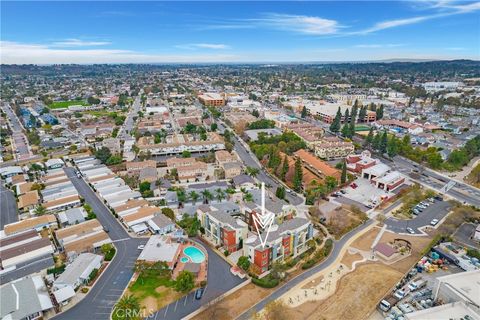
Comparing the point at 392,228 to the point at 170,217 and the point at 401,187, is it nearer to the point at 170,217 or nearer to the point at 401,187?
the point at 401,187

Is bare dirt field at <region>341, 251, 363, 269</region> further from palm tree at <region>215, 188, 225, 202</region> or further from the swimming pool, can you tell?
palm tree at <region>215, 188, 225, 202</region>

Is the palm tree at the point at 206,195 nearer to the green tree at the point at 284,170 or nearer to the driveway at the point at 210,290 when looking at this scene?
the driveway at the point at 210,290

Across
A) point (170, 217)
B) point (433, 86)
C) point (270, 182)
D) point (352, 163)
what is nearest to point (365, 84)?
point (433, 86)

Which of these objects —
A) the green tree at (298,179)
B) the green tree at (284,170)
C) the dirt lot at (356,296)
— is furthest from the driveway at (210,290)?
the green tree at (284,170)

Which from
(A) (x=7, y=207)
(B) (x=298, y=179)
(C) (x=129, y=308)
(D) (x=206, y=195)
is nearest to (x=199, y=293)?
(C) (x=129, y=308)

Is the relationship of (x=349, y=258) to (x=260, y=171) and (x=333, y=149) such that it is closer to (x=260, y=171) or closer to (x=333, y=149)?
(x=260, y=171)
